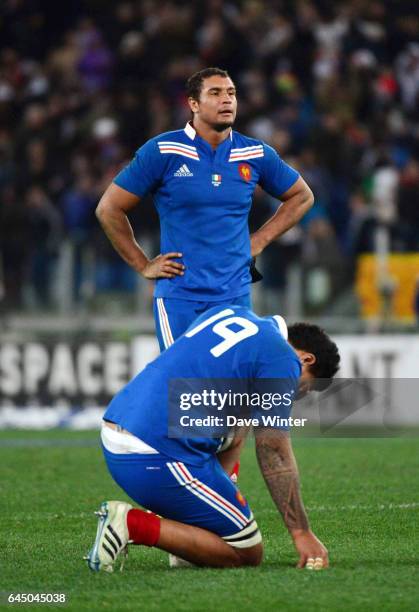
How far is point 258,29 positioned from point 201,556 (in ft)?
46.2

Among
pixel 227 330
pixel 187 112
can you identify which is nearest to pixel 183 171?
pixel 227 330

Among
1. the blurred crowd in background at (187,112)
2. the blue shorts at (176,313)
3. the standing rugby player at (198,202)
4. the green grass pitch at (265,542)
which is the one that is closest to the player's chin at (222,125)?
the standing rugby player at (198,202)

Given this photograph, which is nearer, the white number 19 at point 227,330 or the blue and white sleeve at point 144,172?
the white number 19 at point 227,330

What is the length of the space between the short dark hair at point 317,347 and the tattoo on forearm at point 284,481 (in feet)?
1.33

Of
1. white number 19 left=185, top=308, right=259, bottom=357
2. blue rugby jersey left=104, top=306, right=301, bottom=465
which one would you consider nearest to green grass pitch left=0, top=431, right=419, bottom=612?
blue rugby jersey left=104, top=306, right=301, bottom=465

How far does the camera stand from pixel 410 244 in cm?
1542

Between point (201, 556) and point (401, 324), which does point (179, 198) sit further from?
point (401, 324)

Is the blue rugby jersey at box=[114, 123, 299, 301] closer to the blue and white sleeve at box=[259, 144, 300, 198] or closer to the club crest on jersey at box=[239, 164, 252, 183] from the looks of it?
the club crest on jersey at box=[239, 164, 252, 183]

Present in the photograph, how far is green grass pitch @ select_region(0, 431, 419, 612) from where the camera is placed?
5.36m

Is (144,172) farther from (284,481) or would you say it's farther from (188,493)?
(284,481)

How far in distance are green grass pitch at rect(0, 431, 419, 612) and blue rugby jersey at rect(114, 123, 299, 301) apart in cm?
139

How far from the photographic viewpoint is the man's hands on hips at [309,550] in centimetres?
593

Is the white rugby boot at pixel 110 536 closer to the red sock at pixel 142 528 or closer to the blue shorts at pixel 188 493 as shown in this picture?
the red sock at pixel 142 528

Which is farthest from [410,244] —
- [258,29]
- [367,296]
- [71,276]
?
[258,29]
